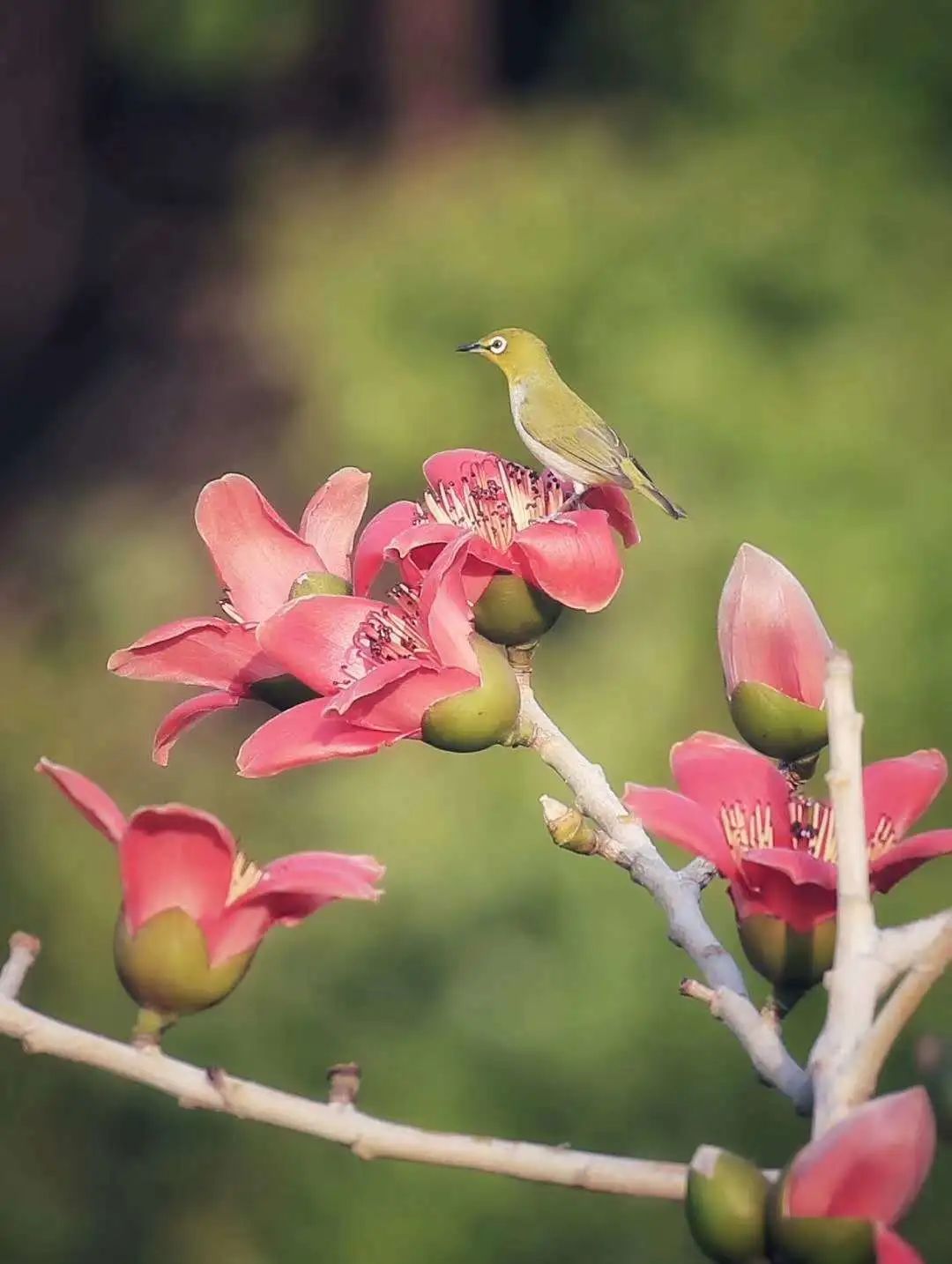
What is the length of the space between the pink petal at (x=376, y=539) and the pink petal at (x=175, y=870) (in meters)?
0.13

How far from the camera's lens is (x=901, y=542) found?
1955mm

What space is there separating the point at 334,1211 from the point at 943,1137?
1.34 metres

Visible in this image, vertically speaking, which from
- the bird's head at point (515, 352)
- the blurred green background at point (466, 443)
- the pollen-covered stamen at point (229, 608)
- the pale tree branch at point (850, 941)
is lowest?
the blurred green background at point (466, 443)

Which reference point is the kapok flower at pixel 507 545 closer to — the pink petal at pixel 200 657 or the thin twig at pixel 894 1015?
the pink petal at pixel 200 657

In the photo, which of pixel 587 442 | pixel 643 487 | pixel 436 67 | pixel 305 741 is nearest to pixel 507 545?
pixel 305 741

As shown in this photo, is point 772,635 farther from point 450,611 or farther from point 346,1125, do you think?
point 346,1125

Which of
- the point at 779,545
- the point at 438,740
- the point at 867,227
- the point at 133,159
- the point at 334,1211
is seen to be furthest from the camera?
the point at 133,159

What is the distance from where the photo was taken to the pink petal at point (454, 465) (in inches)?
20.1

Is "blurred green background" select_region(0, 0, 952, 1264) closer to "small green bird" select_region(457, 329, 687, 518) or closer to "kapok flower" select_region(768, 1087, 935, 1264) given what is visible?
"small green bird" select_region(457, 329, 687, 518)

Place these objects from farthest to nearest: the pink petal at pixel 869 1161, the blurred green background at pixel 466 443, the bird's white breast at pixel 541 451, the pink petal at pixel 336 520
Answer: the blurred green background at pixel 466 443
the bird's white breast at pixel 541 451
the pink petal at pixel 336 520
the pink petal at pixel 869 1161

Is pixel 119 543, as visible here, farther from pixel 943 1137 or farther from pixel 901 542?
pixel 943 1137

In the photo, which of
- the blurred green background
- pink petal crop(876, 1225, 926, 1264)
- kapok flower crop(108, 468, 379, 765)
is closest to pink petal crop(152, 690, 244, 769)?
kapok flower crop(108, 468, 379, 765)

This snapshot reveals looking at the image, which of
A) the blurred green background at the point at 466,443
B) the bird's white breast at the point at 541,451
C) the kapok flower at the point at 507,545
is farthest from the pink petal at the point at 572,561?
the blurred green background at the point at 466,443

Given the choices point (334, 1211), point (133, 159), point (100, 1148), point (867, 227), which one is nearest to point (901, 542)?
point (867, 227)
